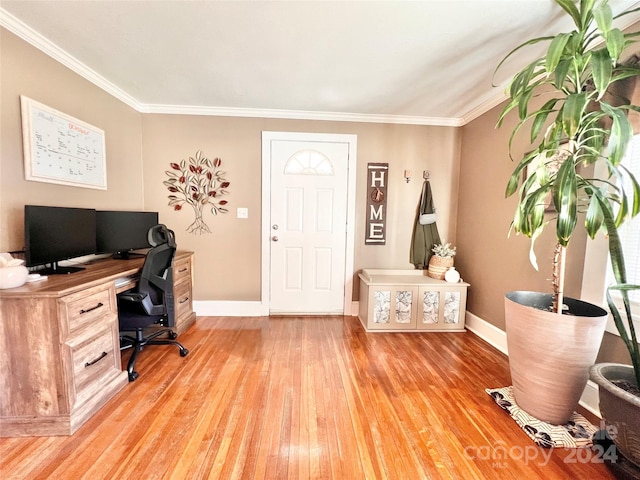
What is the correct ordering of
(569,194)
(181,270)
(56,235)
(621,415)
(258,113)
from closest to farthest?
(621,415)
(569,194)
(56,235)
(181,270)
(258,113)

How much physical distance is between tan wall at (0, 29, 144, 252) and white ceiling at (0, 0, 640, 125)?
0.36 ft

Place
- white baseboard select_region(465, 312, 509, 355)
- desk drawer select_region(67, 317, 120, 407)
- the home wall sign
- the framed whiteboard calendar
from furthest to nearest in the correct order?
the home wall sign
white baseboard select_region(465, 312, 509, 355)
the framed whiteboard calendar
desk drawer select_region(67, 317, 120, 407)

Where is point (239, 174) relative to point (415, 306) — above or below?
above

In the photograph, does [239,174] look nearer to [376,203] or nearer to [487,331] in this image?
[376,203]

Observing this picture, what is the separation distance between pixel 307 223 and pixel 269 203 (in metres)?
0.49

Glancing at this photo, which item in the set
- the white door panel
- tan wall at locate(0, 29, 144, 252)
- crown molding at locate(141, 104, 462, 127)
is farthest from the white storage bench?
tan wall at locate(0, 29, 144, 252)

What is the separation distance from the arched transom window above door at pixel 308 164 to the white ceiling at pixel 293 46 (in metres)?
0.52

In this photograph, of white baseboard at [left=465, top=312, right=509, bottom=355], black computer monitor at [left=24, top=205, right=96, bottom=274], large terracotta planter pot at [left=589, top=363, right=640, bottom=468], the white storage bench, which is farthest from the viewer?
the white storage bench

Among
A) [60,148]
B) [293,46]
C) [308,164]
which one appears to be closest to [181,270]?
[60,148]

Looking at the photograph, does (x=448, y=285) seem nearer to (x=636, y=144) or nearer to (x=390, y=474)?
(x=636, y=144)

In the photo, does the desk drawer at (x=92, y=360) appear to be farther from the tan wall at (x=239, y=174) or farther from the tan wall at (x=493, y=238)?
the tan wall at (x=493, y=238)

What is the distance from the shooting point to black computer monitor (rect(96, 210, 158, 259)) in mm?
2176

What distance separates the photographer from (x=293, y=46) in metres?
1.73

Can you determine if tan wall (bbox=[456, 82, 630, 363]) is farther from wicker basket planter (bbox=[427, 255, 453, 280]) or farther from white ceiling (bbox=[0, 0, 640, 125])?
white ceiling (bbox=[0, 0, 640, 125])
